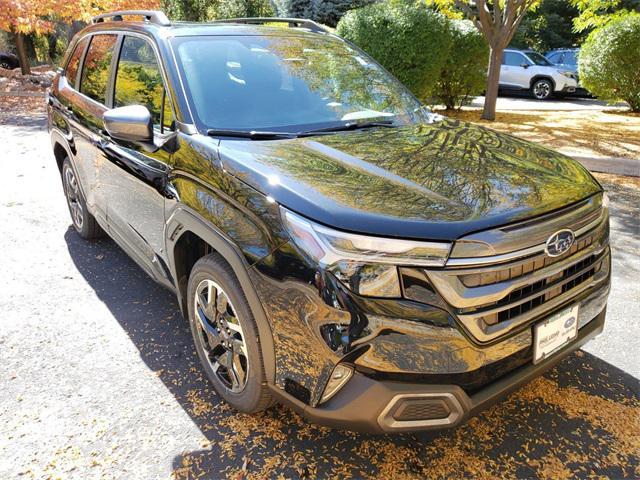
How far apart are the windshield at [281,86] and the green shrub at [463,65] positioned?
8.62m

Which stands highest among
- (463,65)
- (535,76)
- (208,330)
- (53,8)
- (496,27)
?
(53,8)

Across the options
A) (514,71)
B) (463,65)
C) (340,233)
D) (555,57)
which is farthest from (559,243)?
(555,57)

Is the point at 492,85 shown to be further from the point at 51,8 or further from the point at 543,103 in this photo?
the point at 51,8

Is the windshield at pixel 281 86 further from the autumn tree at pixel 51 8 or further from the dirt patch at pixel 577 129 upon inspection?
the autumn tree at pixel 51 8

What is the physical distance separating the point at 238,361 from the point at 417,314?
37.7 inches

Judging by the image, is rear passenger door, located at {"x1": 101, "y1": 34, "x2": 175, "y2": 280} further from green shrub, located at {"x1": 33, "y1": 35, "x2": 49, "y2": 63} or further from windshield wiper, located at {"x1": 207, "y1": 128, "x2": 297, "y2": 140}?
green shrub, located at {"x1": 33, "y1": 35, "x2": 49, "y2": 63}

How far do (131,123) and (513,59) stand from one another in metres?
17.3

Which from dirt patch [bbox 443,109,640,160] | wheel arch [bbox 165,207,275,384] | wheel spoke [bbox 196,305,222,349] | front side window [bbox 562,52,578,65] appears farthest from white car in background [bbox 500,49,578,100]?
wheel spoke [bbox 196,305,222,349]

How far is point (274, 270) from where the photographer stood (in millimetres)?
2018

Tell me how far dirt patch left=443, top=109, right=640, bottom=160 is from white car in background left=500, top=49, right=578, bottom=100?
480 cm

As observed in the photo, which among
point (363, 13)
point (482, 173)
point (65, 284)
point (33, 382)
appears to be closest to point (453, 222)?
point (482, 173)

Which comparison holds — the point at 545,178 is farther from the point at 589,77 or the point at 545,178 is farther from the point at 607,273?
the point at 589,77

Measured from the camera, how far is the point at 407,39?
A: 10.0 meters

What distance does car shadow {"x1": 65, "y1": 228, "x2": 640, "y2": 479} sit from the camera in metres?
2.23
